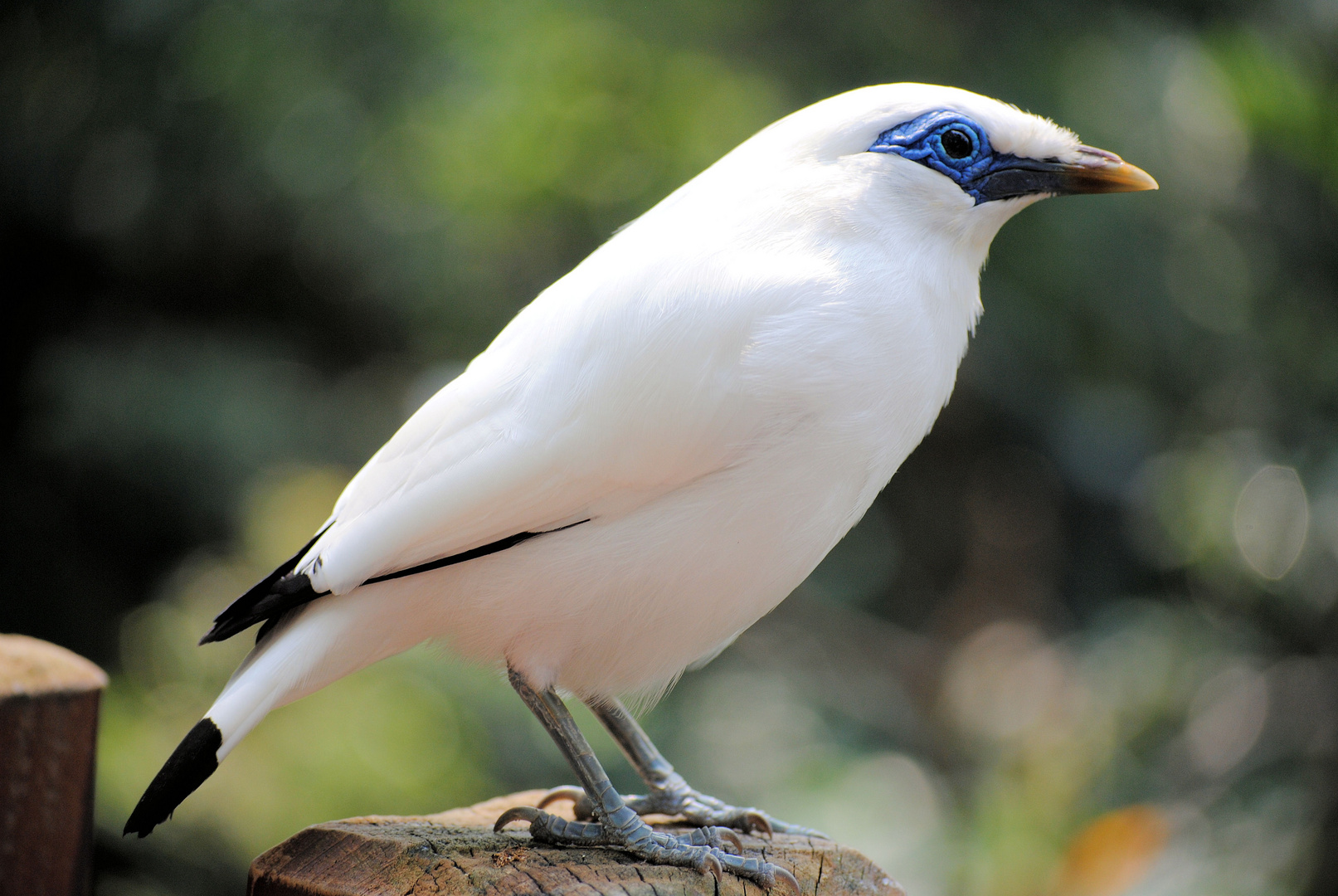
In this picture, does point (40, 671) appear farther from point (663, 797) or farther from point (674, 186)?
point (674, 186)

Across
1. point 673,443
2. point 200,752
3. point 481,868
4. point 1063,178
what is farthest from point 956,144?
point 200,752

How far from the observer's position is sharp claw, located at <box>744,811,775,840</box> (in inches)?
109

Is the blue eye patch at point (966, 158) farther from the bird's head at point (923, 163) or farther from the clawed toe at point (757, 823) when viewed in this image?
the clawed toe at point (757, 823)

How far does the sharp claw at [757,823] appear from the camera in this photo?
2.78 metres

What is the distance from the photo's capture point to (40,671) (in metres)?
2.54

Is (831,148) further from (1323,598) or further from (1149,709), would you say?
(1323,598)

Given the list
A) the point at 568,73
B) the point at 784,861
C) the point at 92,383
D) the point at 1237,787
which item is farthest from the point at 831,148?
the point at 92,383

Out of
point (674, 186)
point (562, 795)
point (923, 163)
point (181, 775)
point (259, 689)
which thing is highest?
point (674, 186)

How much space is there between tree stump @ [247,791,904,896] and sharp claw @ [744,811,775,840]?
0.17m

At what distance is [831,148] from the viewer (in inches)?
100.0

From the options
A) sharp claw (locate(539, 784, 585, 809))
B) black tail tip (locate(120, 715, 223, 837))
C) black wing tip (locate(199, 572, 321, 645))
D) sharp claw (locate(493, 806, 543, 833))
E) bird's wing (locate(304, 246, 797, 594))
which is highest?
bird's wing (locate(304, 246, 797, 594))

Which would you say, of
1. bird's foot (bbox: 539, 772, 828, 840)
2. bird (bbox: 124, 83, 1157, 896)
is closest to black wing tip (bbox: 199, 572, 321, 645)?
bird (bbox: 124, 83, 1157, 896)

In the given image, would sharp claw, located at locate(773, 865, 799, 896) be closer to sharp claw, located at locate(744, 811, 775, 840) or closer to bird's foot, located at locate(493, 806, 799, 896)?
bird's foot, located at locate(493, 806, 799, 896)

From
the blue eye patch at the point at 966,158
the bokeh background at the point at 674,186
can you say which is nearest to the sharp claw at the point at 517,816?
the blue eye patch at the point at 966,158
